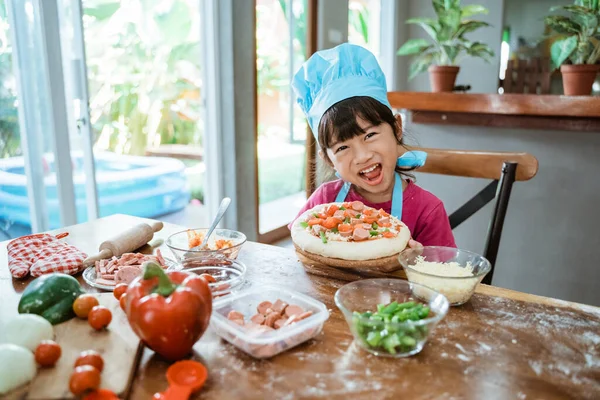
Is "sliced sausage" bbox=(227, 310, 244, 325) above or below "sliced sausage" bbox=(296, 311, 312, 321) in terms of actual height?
below

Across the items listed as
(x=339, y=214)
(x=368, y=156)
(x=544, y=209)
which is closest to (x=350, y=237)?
(x=339, y=214)

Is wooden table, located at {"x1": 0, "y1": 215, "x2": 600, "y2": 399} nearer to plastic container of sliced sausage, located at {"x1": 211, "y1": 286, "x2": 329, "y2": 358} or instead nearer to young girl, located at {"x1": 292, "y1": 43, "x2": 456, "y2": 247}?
plastic container of sliced sausage, located at {"x1": 211, "y1": 286, "x2": 329, "y2": 358}

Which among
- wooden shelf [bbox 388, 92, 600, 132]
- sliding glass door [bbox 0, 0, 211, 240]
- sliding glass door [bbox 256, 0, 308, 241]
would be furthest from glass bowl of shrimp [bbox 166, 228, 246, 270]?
sliding glass door [bbox 256, 0, 308, 241]

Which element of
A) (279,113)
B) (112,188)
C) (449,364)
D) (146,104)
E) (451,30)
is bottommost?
(112,188)

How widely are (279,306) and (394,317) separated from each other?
0.71 ft

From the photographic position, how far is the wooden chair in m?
1.65

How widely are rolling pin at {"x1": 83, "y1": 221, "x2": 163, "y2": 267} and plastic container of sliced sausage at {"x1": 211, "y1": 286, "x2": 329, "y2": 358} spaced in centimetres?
50

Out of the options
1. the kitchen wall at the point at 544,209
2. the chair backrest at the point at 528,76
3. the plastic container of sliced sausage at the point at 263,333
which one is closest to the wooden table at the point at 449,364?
the plastic container of sliced sausage at the point at 263,333

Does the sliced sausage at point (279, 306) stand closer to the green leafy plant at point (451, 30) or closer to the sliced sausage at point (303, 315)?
the sliced sausage at point (303, 315)

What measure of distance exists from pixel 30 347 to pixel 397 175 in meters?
1.23

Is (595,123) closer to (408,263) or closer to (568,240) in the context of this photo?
(568,240)

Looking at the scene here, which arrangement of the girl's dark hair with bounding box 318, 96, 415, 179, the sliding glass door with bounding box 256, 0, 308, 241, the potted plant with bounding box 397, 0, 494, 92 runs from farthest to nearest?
the sliding glass door with bounding box 256, 0, 308, 241, the potted plant with bounding box 397, 0, 494, 92, the girl's dark hair with bounding box 318, 96, 415, 179

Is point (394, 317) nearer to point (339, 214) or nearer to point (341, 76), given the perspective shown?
point (339, 214)

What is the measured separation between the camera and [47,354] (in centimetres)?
78
